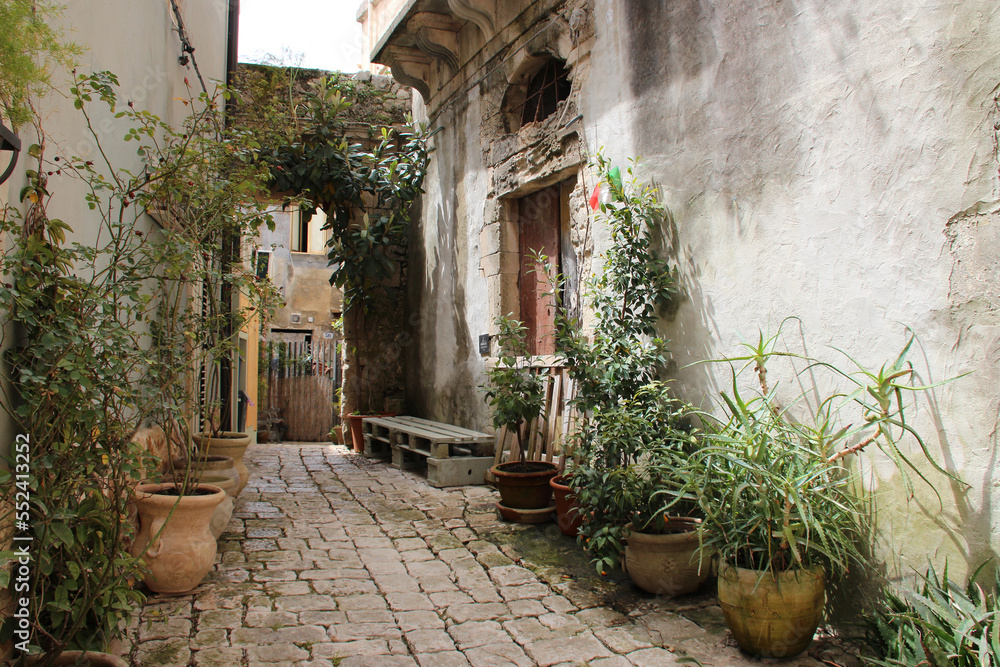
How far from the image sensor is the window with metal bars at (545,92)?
566cm

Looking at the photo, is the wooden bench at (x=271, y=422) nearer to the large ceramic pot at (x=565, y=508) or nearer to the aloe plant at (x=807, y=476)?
the large ceramic pot at (x=565, y=508)

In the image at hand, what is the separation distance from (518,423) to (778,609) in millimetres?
2706

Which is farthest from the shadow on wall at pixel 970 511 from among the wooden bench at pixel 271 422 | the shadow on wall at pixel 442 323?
the wooden bench at pixel 271 422

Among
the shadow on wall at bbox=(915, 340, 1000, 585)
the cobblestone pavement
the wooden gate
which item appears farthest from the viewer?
the wooden gate

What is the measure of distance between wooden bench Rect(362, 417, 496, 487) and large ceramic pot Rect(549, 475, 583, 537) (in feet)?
5.42

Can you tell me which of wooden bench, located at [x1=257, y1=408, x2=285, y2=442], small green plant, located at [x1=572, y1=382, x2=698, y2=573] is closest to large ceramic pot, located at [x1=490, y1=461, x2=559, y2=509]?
small green plant, located at [x1=572, y1=382, x2=698, y2=573]

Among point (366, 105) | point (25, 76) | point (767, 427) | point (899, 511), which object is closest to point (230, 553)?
point (25, 76)

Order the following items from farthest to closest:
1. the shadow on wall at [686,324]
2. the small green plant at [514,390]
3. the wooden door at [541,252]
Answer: the wooden door at [541,252] → the small green plant at [514,390] → the shadow on wall at [686,324]

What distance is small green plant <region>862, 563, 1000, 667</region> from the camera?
2.17m

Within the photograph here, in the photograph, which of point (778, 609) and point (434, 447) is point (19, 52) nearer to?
point (778, 609)

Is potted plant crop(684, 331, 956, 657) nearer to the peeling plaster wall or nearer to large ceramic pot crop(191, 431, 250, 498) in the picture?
the peeling plaster wall

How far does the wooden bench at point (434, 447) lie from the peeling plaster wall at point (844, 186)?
2654 millimetres

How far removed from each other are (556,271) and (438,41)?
10.3 feet

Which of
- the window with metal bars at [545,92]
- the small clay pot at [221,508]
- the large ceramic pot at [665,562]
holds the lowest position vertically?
the large ceramic pot at [665,562]
